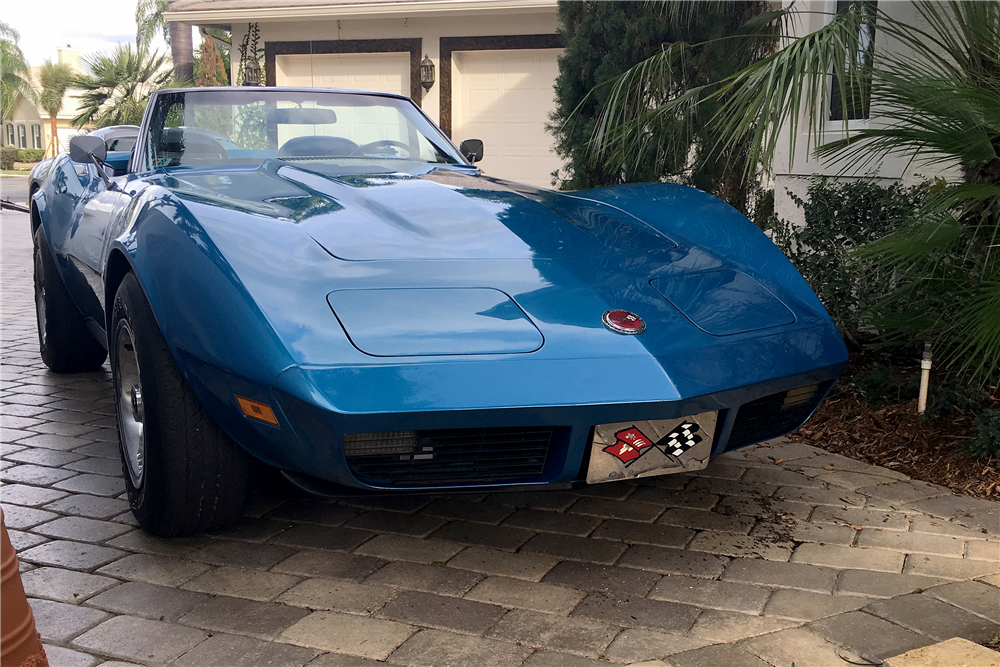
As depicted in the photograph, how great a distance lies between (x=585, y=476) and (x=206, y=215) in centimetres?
129

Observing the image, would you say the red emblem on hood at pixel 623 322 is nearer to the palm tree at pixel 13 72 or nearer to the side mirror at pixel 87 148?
the side mirror at pixel 87 148

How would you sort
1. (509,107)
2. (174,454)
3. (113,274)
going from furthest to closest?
(509,107) → (113,274) → (174,454)

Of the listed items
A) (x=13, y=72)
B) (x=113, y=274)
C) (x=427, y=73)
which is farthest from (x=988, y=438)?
(x=13, y=72)

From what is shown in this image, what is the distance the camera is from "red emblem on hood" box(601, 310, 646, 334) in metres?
2.34

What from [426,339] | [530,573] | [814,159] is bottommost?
[530,573]

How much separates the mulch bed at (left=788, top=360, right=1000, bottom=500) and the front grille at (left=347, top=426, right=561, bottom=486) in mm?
1793

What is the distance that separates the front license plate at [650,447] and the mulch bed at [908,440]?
4.33 feet

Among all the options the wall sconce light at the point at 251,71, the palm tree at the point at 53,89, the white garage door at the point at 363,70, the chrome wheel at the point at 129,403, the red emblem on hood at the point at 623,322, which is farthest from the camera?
the palm tree at the point at 53,89

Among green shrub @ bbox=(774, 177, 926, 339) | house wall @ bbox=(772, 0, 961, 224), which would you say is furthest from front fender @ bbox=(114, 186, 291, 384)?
house wall @ bbox=(772, 0, 961, 224)

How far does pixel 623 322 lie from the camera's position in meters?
2.36

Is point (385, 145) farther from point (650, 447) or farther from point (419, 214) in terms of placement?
point (650, 447)

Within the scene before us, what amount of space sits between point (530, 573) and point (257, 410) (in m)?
0.88

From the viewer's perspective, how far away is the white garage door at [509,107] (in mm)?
11648

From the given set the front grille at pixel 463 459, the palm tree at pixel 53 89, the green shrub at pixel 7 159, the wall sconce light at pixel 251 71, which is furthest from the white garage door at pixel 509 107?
the palm tree at pixel 53 89
